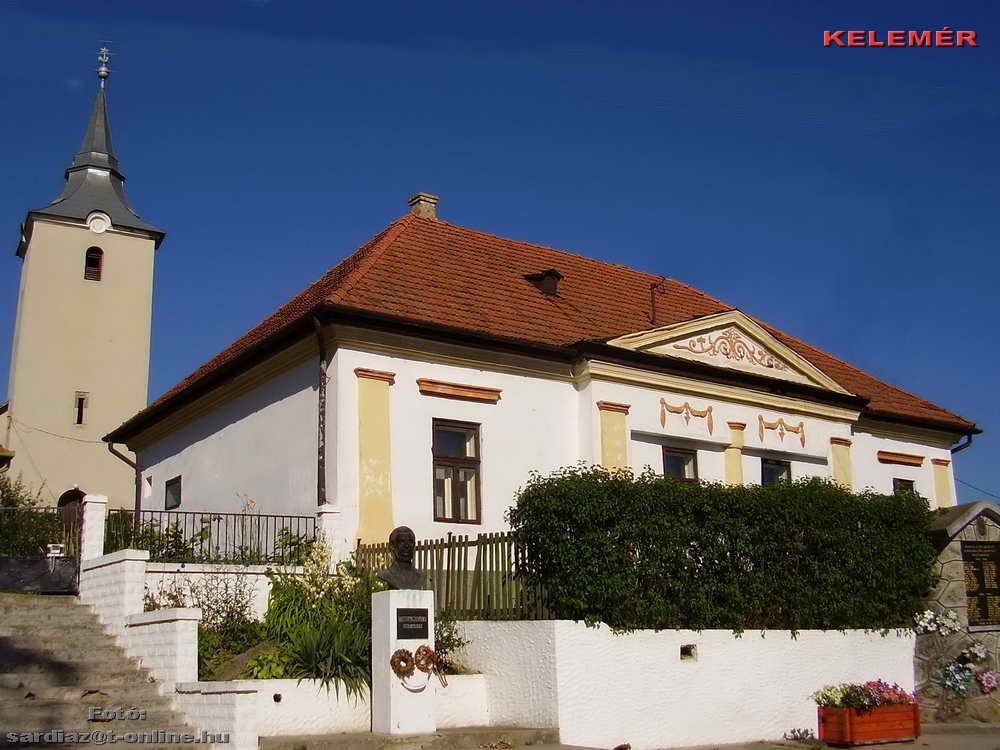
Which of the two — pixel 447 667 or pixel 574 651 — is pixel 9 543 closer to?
pixel 447 667

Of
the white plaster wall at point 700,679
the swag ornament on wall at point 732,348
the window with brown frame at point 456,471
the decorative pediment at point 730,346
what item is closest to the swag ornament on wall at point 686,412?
the decorative pediment at point 730,346

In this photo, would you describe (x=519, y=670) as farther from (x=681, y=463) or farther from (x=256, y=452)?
(x=681, y=463)

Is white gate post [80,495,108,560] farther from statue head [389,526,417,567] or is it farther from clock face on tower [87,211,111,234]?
clock face on tower [87,211,111,234]

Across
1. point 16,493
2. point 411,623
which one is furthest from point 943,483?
point 16,493

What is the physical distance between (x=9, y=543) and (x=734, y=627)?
10.8 m

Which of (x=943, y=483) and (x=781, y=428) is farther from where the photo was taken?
(x=943, y=483)

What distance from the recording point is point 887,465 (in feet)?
80.4

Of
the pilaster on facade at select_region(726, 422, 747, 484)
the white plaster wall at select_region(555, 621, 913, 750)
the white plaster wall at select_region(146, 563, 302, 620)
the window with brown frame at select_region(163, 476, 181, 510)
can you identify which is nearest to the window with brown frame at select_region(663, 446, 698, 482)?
the pilaster on facade at select_region(726, 422, 747, 484)

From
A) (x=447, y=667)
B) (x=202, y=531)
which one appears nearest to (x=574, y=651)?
(x=447, y=667)

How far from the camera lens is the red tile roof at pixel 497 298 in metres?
18.2

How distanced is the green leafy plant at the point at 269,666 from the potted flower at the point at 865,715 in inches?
279

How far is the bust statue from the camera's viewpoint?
498 inches

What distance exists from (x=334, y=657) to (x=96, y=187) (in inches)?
1364

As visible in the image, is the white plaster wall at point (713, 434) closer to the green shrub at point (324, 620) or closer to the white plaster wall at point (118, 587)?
the green shrub at point (324, 620)
